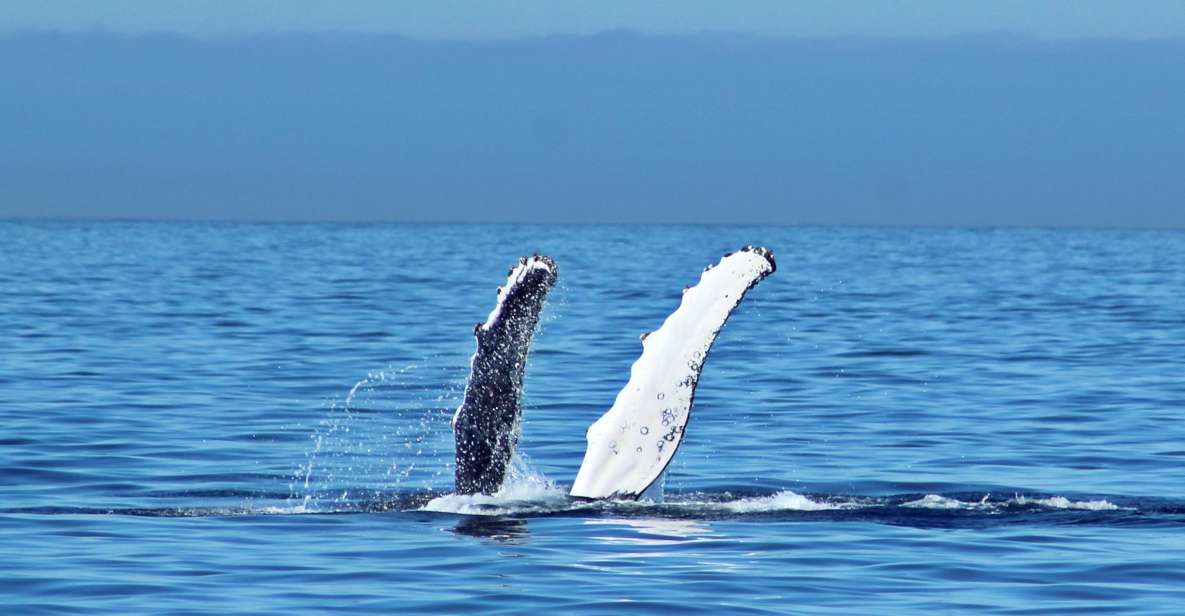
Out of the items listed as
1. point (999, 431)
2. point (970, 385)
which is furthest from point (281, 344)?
point (999, 431)

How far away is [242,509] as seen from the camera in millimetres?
12172

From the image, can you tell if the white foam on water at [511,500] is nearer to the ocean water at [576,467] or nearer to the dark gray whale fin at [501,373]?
→ the ocean water at [576,467]

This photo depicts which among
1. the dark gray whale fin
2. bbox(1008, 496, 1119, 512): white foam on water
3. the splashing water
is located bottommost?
the splashing water

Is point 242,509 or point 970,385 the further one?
point 970,385

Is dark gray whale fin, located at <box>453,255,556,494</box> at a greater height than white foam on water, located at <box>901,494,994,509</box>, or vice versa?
dark gray whale fin, located at <box>453,255,556,494</box>

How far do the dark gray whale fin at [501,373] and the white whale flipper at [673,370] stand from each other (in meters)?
Answer: 0.51

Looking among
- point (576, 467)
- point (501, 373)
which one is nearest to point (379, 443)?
point (576, 467)

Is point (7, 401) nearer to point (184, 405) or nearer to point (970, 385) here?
point (184, 405)

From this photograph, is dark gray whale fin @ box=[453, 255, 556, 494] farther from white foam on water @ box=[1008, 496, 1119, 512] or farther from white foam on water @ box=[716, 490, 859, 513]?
white foam on water @ box=[1008, 496, 1119, 512]

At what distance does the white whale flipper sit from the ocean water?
0.60 metres

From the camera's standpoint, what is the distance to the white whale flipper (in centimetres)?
977

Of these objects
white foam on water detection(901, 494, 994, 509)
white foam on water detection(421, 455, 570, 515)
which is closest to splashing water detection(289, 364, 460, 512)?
white foam on water detection(421, 455, 570, 515)

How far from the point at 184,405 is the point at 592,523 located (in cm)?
872

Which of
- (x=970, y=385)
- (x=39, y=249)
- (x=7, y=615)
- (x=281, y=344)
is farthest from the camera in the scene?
(x=39, y=249)
